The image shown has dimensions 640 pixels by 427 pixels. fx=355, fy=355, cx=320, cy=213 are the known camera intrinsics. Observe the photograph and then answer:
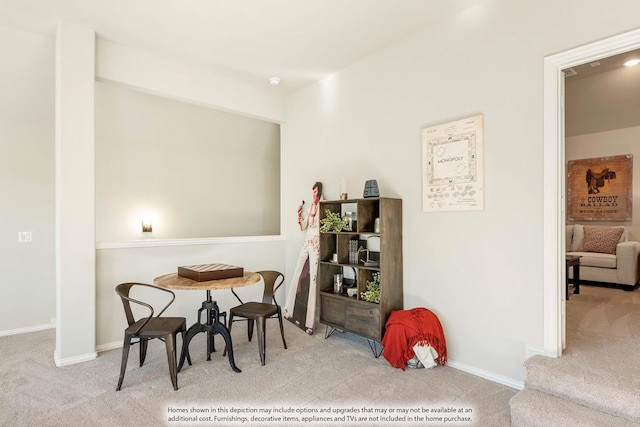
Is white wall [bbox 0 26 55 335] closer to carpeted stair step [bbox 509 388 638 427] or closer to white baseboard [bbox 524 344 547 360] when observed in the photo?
carpeted stair step [bbox 509 388 638 427]

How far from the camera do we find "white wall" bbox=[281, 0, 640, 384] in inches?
98.5

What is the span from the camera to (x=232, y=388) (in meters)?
2.60

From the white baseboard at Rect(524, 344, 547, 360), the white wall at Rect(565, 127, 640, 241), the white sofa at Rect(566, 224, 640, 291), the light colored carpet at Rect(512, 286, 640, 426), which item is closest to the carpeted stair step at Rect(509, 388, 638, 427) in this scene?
the light colored carpet at Rect(512, 286, 640, 426)

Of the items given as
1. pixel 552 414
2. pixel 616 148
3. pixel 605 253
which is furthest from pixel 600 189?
pixel 552 414

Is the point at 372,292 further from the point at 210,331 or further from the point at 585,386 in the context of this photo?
the point at 585,386

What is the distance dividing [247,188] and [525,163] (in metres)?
4.21

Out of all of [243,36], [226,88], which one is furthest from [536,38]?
[226,88]

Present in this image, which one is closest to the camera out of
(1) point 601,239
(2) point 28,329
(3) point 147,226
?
(2) point 28,329

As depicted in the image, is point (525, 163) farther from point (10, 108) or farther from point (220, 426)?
point (10, 108)

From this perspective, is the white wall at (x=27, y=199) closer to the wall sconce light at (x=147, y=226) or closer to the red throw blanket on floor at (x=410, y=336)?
the wall sconce light at (x=147, y=226)

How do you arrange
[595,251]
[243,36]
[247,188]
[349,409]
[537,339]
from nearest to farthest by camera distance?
[349,409]
[537,339]
[243,36]
[595,251]
[247,188]

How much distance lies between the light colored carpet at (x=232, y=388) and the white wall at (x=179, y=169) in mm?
2042

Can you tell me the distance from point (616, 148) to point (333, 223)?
16.2 ft

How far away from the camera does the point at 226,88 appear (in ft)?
13.8
